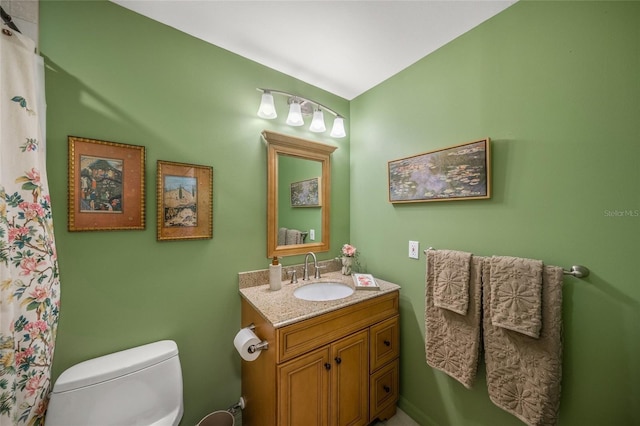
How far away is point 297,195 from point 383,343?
3.94ft

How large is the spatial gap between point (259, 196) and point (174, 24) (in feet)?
3.60

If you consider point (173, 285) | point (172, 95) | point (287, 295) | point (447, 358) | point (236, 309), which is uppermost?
point (172, 95)

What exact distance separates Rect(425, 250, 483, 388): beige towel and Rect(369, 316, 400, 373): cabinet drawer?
0.25 meters

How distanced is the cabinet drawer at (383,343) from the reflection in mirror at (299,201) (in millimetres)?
788

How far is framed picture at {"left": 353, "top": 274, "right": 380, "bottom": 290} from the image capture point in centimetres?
154

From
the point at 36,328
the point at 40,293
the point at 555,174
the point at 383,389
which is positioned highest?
the point at 555,174

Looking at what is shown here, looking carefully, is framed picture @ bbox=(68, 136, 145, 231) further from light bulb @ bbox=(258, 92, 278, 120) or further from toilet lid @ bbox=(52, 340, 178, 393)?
light bulb @ bbox=(258, 92, 278, 120)

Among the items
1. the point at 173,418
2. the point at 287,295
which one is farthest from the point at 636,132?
the point at 173,418

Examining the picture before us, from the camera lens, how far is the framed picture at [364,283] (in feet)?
5.07

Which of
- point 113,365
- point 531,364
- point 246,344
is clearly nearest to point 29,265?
point 113,365

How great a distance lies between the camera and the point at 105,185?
1.16 metres

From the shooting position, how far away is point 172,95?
1337mm

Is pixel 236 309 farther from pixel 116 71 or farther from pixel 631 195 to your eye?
pixel 631 195

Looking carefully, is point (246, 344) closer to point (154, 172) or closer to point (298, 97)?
point (154, 172)
